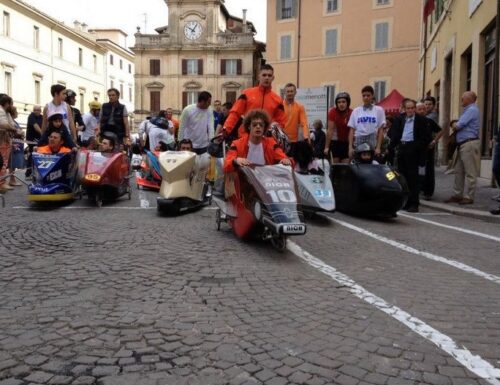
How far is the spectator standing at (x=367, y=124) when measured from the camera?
28.2 ft

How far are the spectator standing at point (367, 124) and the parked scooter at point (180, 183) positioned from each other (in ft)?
8.42

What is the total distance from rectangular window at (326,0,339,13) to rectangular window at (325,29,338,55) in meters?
1.50

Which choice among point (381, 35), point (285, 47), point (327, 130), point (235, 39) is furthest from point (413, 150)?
point (235, 39)

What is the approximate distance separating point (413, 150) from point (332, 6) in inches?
1361

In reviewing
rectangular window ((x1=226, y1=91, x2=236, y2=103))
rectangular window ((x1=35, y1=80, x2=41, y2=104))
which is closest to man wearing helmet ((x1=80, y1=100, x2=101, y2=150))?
rectangular window ((x1=35, y1=80, x2=41, y2=104))

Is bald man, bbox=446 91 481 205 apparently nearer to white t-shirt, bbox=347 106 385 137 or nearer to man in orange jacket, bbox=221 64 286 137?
white t-shirt, bbox=347 106 385 137

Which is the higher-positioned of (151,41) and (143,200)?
(151,41)

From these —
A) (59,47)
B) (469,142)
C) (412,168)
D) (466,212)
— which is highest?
(59,47)

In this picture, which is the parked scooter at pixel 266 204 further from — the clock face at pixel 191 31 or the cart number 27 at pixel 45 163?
the clock face at pixel 191 31

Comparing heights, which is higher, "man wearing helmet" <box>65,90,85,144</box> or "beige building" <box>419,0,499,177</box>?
"beige building" <box>419,0,499,177</box>

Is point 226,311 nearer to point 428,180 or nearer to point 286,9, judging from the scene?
point 428,180

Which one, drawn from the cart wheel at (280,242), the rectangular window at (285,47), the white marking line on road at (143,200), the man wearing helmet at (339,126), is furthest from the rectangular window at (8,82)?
the cart wheel at (280,242)

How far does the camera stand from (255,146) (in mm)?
5961

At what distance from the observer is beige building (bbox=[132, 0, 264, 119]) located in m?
57.8
